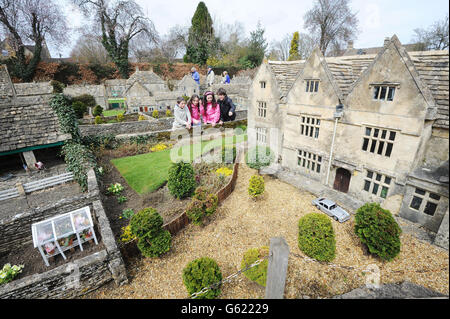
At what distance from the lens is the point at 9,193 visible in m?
12.9

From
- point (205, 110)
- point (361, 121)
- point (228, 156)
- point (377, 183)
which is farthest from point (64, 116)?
point (377, 183)

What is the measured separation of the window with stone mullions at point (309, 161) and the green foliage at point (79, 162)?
601 inches

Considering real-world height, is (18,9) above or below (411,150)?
above

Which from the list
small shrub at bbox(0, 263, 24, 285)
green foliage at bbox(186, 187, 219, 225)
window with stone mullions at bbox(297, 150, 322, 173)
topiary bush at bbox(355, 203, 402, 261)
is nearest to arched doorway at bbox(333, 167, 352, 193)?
window with stone mullions at bbox(297, 150, 322, 173)

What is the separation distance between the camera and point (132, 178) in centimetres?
1628

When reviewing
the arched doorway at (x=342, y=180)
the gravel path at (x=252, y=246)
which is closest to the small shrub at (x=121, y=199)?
the gravel path at (x=252, y=246)

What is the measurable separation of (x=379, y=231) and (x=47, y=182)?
1910 centimetres

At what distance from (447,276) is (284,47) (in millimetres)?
68430

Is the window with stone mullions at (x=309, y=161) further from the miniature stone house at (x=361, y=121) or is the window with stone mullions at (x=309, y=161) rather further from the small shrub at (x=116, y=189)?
the small shrub at (x=116, y=189)

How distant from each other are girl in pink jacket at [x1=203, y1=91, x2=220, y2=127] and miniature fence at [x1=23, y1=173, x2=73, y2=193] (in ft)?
37.3

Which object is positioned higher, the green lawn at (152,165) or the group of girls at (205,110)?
the group of girls at (205,110)

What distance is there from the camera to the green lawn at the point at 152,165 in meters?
15.5
